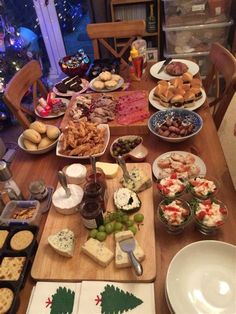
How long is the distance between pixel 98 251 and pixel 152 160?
52 centimetres

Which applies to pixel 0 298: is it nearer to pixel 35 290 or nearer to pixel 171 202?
pixel 35 290

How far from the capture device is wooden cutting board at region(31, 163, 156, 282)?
914 millimetres

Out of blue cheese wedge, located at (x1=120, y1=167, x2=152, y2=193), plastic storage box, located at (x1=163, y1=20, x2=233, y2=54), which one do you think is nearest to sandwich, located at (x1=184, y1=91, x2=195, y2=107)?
blue cheese wedge, located at (x1=120, y1=167, x2=152, y2=193)

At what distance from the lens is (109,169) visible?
1.21m

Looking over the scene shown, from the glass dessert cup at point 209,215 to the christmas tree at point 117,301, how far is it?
0.32 meters

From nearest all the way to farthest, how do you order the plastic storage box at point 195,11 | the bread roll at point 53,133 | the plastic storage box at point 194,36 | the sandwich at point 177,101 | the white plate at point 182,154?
the white plate at point 182,154, the bread roll at point 53,133, the sandwich at point 177,101, the plastic storage box at point 195,11, the plastic storage box at point 194,36

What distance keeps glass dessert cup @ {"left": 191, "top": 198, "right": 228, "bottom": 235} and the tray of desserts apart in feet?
1.89

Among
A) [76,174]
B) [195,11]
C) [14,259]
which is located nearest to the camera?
[14,259]

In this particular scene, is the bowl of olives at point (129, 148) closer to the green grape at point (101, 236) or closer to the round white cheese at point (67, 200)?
the round white cheese at point (67, 200)

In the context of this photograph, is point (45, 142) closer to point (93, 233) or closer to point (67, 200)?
point (67, 200)

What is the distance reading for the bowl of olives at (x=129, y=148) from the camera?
1301 mm

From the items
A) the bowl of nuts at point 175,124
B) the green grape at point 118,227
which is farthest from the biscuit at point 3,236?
the bowl of nuts at point 175,124

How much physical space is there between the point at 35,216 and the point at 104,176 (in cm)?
31

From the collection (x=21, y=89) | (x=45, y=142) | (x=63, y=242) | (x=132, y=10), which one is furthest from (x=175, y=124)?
(x=132, y=10)
